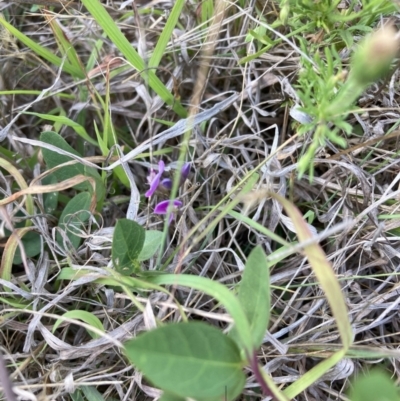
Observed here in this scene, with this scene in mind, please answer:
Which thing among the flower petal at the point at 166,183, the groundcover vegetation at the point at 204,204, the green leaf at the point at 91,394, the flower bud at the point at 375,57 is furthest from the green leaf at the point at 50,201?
the flower bud at the point at 375,57

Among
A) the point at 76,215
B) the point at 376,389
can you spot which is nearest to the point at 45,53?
the point at 76,215

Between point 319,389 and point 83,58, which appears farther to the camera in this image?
point 83,58

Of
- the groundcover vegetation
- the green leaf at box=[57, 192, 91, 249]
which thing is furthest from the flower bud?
the green leaf at box=[57, 192, 91, 249]

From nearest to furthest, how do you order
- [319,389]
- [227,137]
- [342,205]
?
[319,389] → [342,205] → [227,137]

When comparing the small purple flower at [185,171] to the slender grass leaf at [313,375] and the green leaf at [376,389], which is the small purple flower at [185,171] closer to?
the slender grass leaf at [313,375]

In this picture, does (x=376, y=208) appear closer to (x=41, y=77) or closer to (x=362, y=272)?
(x=362, y=272)

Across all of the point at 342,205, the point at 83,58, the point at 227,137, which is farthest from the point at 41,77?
the point at 342,205

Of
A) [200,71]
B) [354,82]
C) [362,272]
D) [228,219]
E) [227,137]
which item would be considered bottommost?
[362,272]

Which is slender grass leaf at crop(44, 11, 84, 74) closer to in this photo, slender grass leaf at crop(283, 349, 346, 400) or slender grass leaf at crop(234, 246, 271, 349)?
slender grass leaf at crop(234, 246, 271, 349)
